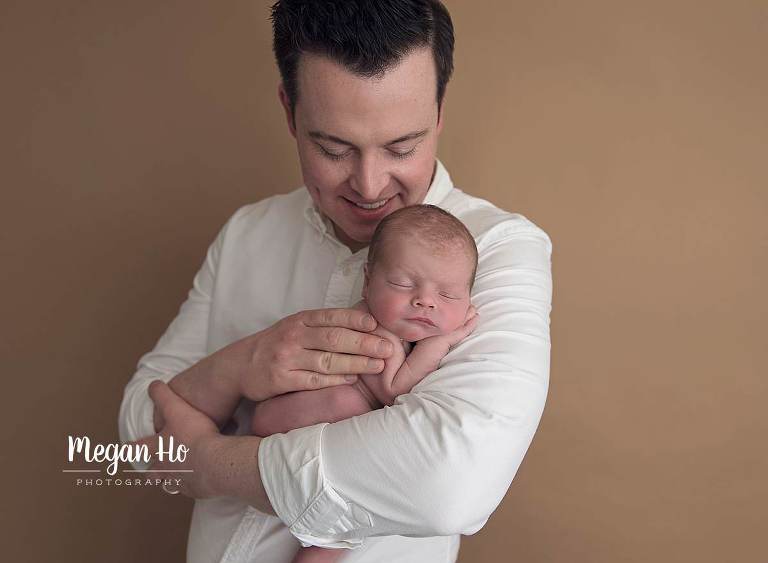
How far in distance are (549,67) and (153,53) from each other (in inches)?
64.5

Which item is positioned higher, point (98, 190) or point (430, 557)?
point (98, 190)

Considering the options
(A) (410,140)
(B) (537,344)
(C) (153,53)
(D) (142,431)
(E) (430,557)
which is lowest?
(E) (430,557)

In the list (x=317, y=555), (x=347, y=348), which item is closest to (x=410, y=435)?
(x=347, y=348)

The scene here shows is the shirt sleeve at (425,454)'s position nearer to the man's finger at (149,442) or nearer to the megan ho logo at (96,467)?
the man's finger at (149,442)

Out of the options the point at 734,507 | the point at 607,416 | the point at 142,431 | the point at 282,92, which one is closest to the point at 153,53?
the point at 282,92

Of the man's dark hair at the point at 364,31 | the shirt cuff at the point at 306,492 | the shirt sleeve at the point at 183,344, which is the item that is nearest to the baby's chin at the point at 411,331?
the shirt cuff at the point at 306,492

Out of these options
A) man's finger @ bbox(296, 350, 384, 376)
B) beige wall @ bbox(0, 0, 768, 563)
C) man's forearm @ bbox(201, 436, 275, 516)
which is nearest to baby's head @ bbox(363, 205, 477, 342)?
man's finger @ bbox(296, 350, 384, 376)

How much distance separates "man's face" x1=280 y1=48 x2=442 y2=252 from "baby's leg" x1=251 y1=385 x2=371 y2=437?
48 cm

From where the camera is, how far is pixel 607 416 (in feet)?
10.3

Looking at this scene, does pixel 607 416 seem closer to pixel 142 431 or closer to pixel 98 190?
pixel 142 431

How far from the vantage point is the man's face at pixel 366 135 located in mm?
1887

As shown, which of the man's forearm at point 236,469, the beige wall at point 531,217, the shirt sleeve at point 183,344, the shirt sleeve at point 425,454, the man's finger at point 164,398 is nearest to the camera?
the shirt sleeve at point 425,454

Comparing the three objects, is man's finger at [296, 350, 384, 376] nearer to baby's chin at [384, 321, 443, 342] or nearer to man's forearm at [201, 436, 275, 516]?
baby's chin at [384, 321, 443, 342]

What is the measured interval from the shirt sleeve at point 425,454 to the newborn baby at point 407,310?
8 centimetres
